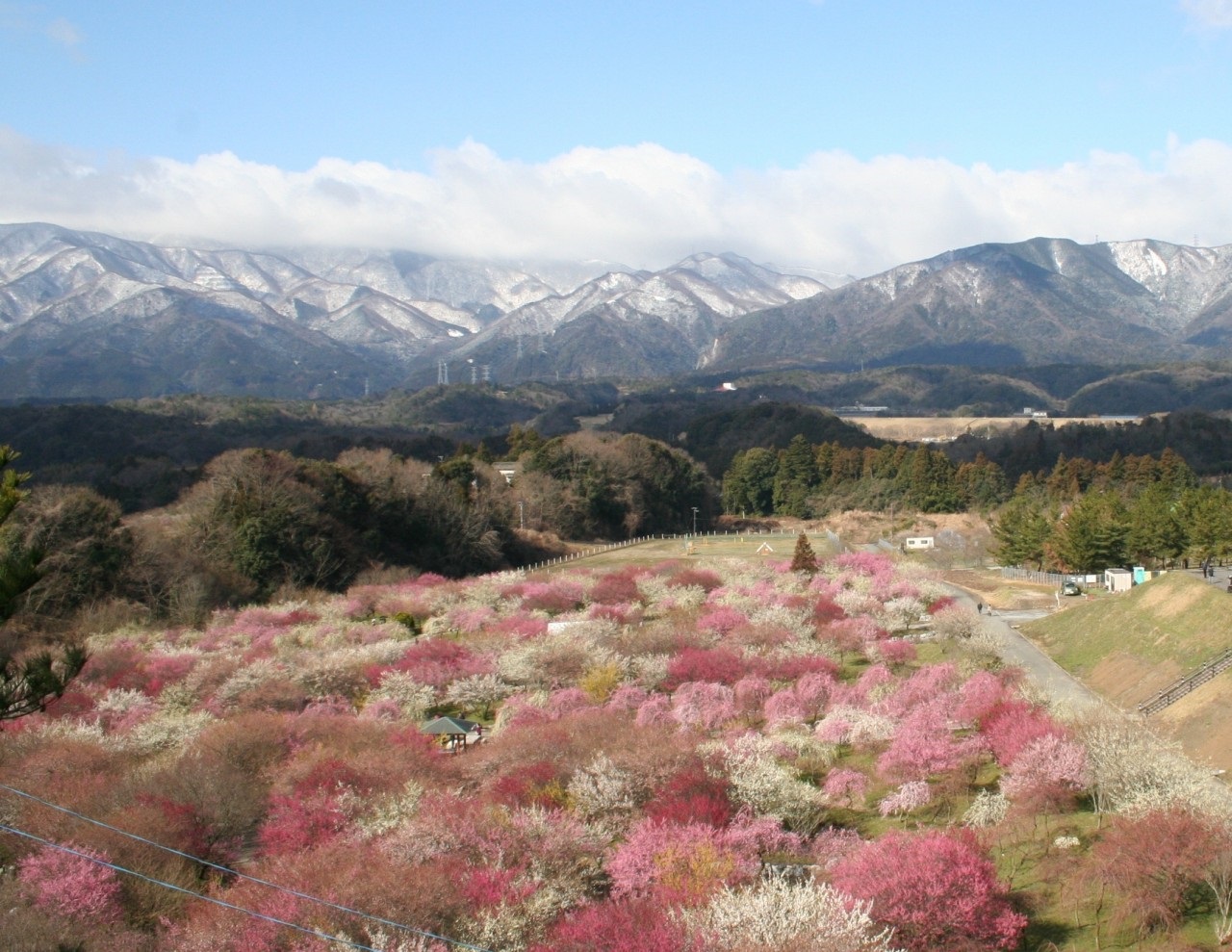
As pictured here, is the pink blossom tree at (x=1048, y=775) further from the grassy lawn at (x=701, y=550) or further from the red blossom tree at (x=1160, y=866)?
the grassy lawn at (x=701, y=550)

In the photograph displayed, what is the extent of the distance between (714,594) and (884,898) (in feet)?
88.3

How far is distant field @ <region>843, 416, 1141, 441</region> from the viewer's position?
135750 mm

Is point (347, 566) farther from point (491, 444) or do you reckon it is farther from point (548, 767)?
point (491, 444)

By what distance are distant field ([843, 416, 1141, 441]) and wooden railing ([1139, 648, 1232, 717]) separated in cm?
10634

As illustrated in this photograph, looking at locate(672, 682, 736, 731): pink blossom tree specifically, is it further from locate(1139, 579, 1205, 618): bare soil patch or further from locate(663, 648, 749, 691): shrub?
locate(1139, 579, 1205, 618): bare soil patch

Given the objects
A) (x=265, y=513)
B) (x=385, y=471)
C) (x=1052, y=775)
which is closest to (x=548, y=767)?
(x=1052, y=775)

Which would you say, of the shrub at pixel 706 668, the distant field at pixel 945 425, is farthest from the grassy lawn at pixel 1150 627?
the distant field at pixel 945 425

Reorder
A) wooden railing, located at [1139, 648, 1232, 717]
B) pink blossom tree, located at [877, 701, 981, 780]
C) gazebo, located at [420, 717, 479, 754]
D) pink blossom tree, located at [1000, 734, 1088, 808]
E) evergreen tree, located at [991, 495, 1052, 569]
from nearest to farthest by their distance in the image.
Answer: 1. pink blossom tree, located at [1000, 734, 1088, 808]
2. pink blossom tree, located at [877, 701, 981, 780]
3. gazebo, located at [420, 717, 479, 754]
4. wooden railing, located at [1139, 648, 1232, 717]
5. evergreen tree, located at [991, 495, 1052, 569]

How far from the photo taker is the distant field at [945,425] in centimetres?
13575

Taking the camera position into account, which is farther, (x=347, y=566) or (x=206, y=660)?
(x=347, y=566)

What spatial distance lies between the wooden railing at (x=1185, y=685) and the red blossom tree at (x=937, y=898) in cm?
1173

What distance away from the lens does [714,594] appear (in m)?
39.4

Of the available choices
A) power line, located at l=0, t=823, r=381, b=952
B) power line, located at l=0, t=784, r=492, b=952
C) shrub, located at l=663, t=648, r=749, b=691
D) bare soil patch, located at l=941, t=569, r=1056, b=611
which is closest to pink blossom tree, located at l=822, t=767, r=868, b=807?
shrub, located at l=663, t=648, r=749, b=691

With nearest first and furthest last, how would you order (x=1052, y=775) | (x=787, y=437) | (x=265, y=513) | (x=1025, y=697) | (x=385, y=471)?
1. (x=1052, y=775)
2. (x=1025, y=697)
3. (x=265, y=513)
4. (x=385, y=471)
5. (x=787, y=437)
